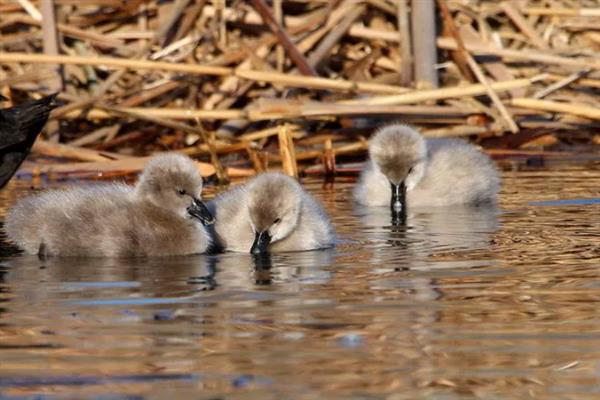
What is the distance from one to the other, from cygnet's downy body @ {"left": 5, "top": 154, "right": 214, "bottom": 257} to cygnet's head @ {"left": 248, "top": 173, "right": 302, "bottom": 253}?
0.70ft

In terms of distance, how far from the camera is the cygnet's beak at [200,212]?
256 inches

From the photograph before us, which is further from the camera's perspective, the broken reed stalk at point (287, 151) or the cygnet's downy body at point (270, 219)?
the broken reed stalk at point (287, 151)

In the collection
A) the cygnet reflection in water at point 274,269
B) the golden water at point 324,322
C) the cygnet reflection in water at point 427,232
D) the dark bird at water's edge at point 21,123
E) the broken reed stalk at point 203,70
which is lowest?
the golden water at point 324,322

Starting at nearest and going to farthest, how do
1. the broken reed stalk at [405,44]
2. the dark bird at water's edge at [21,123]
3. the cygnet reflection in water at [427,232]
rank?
1. the cygnet reflection in water at [427,232]
2. the dark bird at water's edge at [21,123]
3. the broken reed stalk at [405,44]

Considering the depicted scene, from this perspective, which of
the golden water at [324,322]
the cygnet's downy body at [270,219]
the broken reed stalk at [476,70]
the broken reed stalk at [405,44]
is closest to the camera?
the golden water at [324,322]

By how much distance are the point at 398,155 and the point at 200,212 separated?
2299mm

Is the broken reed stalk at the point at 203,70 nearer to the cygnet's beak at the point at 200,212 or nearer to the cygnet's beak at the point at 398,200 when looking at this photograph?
the cygnet's beak at the point at 398,200

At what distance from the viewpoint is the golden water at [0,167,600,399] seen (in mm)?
3932

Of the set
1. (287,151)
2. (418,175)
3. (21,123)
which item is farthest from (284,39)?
(21,123)

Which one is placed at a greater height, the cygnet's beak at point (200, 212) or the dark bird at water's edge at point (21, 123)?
the dark bird at water's edge at point (21, 123)

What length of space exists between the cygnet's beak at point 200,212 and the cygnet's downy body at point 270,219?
179mm

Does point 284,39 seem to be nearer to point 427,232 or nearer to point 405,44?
point 405,44

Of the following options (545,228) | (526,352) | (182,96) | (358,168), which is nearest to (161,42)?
(182,96)

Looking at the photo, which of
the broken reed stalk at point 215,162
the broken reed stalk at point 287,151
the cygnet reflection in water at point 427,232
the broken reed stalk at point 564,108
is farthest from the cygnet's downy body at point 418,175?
the broken reed stalk at point 564,108
